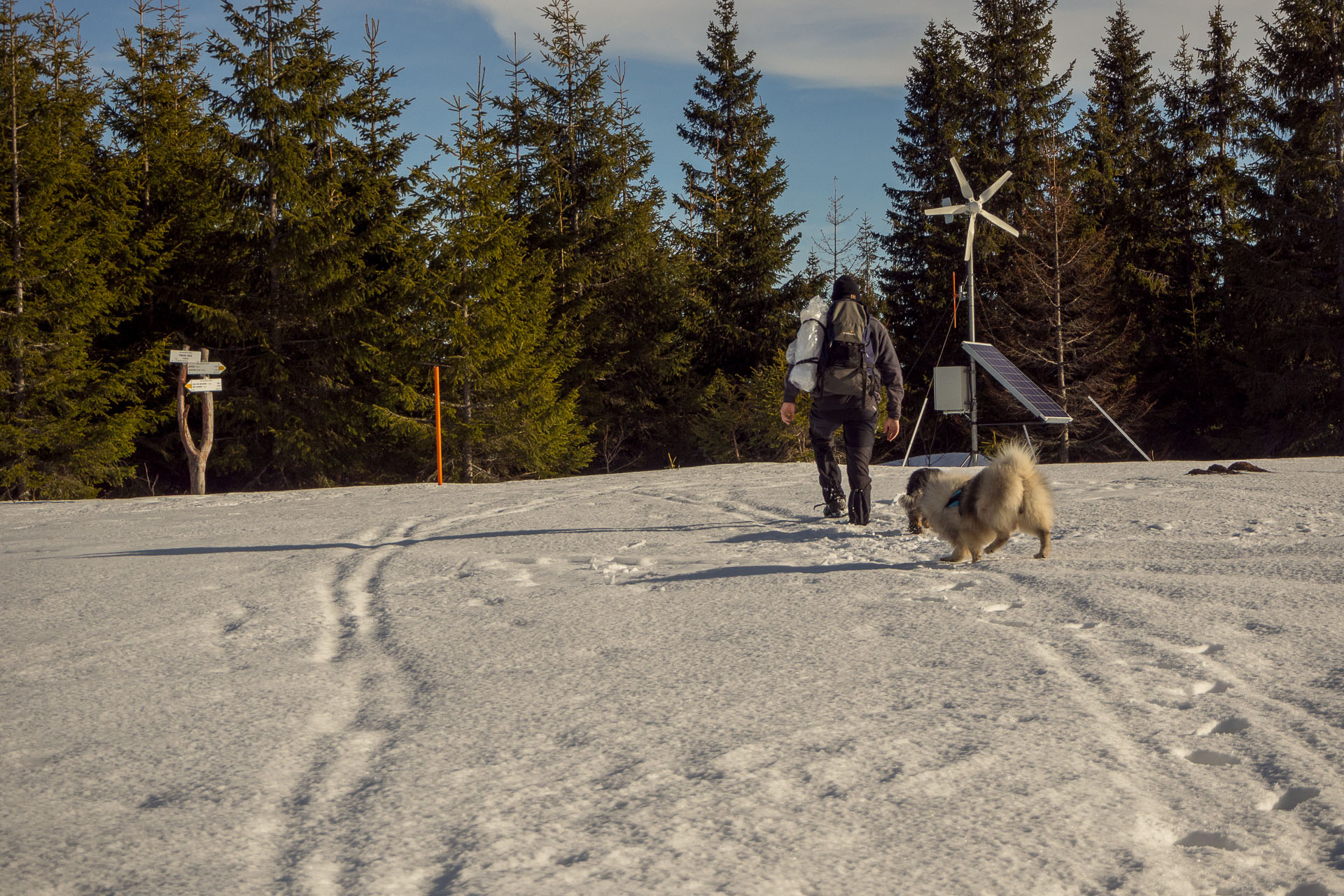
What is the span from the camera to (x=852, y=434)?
22.5 ft

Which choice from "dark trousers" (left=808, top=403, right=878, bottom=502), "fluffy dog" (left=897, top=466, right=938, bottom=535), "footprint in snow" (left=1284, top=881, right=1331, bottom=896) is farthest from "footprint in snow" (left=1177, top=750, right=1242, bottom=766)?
"dark trousers" (left=808, top=403, right=878, bottom=502)

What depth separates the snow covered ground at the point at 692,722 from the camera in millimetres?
2068

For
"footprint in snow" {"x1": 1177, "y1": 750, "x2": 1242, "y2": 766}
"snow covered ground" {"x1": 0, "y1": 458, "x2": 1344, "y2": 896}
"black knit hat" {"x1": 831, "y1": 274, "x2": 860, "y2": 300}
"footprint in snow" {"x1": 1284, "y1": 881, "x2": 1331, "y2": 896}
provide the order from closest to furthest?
"footprint in snow" {"x1": 1284, "y1": 881, "x2": 1331, "y2": 896} < "snow covered ground" {"x1": 0, "y1": 458, "x2": 1344, "y2": 896} < "footprint in snow" {"x1": 1177, "y1": 750, "x2": 1242, "y2": 766} < "black knit hat" {"x1": 831, "y1": 274, "x2": 860, "y2": 300}

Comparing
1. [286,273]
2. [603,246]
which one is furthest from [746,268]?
[286,273]

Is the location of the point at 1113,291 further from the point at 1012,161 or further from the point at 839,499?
the point at 839,499

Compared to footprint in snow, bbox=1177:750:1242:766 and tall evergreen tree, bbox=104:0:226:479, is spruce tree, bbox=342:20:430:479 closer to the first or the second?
tall evergreen tree, bbox=104:0:226:479

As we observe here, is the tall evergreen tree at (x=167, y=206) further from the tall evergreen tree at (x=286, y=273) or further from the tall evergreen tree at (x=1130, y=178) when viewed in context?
the tall evergreen tree at (x=1130, y=178)

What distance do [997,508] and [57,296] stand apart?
24.6 metres

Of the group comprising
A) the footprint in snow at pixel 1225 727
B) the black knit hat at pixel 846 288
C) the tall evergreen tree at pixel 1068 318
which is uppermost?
the tall evergreen tree at pixel 1068 318

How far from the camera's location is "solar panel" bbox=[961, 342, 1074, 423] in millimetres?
13938

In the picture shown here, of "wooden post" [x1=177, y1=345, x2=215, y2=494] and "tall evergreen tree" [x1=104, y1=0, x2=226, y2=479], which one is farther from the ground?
"tall evergreen tree" [x1=104, y1=0, x2=226, y2=479]

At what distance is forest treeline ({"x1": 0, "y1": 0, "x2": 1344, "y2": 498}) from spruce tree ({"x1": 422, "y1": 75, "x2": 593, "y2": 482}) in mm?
83

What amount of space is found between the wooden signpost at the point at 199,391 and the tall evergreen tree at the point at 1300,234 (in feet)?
91.5

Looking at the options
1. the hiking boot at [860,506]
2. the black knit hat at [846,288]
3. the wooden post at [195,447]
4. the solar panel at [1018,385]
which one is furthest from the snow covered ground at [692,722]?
the wooden post at [195,447]
